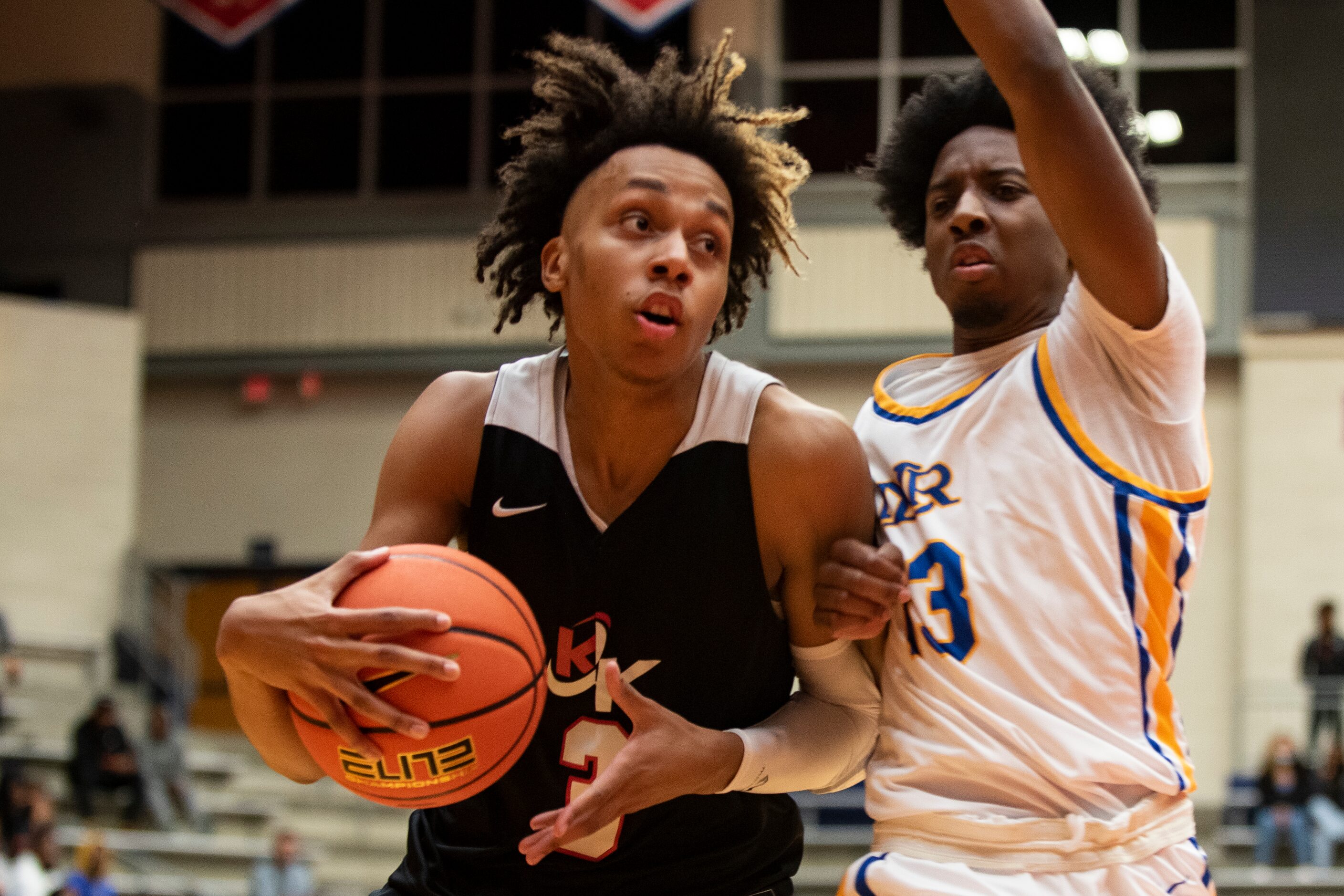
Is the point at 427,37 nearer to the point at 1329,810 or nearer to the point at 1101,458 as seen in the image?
the point at 1329,810

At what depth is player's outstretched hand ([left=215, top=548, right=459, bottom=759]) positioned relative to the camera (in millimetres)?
2393

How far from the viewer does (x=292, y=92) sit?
15.4 m

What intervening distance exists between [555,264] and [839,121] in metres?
12.0

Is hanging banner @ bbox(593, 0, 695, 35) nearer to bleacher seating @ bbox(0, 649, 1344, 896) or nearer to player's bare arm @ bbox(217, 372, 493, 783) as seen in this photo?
bleacher seating @ bbox(0, 649, 1344, 896)

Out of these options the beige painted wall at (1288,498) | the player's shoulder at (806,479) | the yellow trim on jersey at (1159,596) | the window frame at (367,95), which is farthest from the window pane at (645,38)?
the yellow trim on jersey at (1159,596)

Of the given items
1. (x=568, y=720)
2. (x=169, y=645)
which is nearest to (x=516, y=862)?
(x=568, y=720)

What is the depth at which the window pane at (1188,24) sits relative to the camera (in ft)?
45.2

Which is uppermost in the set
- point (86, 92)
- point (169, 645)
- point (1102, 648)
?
point (86, 92)

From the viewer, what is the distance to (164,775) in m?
12.2

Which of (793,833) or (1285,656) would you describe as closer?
(793,833)

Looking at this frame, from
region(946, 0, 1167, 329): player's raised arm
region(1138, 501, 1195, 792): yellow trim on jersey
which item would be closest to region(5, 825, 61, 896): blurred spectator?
region(1138, 501, 1195, 792): yellow trim on jersey

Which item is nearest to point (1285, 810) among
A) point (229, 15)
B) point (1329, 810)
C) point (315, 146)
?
point (1329, 810)

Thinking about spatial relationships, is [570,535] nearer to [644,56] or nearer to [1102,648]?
[1102,648]

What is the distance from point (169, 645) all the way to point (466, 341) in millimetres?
4274
